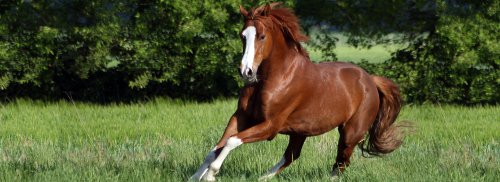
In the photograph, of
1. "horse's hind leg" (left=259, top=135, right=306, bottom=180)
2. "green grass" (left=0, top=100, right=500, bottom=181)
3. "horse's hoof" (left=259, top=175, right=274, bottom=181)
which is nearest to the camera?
"horse's hoof" (left=259, top=175, right=274, bottom=181)

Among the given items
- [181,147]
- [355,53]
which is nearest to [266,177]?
[181,147]

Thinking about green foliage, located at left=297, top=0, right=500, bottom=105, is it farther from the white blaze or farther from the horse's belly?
the white blaze

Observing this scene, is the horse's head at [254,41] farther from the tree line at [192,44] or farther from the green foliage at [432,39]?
the green foliage at [432,39]

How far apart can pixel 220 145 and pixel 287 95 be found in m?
0.61

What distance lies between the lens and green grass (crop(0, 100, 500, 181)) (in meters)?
7.12

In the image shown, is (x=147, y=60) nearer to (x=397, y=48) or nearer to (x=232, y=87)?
(x=232, y=87)

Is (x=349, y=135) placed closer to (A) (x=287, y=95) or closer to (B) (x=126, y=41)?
(A) (x=287, y=95)

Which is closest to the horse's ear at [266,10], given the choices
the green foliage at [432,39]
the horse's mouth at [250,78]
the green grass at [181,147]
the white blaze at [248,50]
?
the white blaze at [248,50]

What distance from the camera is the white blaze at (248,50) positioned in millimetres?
6156

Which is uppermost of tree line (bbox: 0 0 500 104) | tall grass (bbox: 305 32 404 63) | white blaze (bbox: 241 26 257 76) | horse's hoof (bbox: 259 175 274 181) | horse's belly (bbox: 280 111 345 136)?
white blaze (bbox: 241 26 257 76)

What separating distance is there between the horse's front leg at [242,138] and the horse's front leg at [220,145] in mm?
54

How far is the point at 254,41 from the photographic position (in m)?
6.33

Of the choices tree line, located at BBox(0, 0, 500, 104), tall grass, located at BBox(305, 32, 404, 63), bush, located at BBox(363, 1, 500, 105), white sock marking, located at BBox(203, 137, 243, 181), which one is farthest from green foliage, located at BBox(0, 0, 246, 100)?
white sock marking, located at BBox(203, 137, 243, 181)

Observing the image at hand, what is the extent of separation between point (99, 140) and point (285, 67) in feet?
12.7
